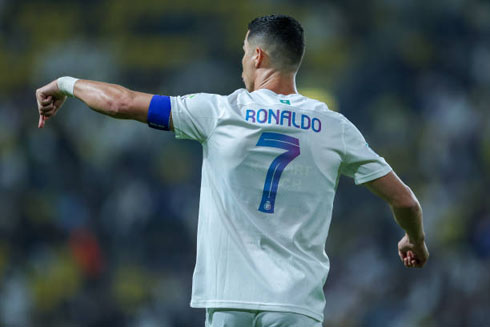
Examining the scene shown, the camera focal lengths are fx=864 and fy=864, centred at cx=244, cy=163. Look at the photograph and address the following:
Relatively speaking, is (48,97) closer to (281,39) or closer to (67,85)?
(67,85)

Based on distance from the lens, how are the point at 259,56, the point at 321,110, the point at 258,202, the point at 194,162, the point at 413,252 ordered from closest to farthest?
the point at 258,202 < the point at 321,110 < the point at 259,56 < the point at 413,252 < the point at 194,162

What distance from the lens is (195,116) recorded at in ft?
9.50

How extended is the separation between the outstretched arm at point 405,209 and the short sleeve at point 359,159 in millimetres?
32

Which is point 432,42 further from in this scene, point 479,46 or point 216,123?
point 216,123

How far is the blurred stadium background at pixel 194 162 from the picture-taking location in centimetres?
804

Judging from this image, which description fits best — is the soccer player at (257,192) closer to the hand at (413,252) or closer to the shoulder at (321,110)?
the shoulder at (321,110)

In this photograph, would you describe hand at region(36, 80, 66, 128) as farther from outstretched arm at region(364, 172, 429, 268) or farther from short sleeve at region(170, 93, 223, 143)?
outstretched arm at region(364, 172, 429, 268)

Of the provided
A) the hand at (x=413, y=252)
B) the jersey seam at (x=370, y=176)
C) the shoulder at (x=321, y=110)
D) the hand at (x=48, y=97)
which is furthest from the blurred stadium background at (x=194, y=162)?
the hand at (x=48, y=97)

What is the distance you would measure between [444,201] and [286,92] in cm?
572

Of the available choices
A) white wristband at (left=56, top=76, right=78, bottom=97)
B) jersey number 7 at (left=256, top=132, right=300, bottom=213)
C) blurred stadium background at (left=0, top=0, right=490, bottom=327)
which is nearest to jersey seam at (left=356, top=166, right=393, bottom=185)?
jersey number 7 at (left=256, top=132, right=300, bottom=213)

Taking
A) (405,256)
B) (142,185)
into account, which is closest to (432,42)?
(142,185)

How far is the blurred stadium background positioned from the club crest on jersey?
4678 mm

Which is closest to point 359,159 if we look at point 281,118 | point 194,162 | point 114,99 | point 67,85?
point 281,118

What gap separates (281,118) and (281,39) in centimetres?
34
